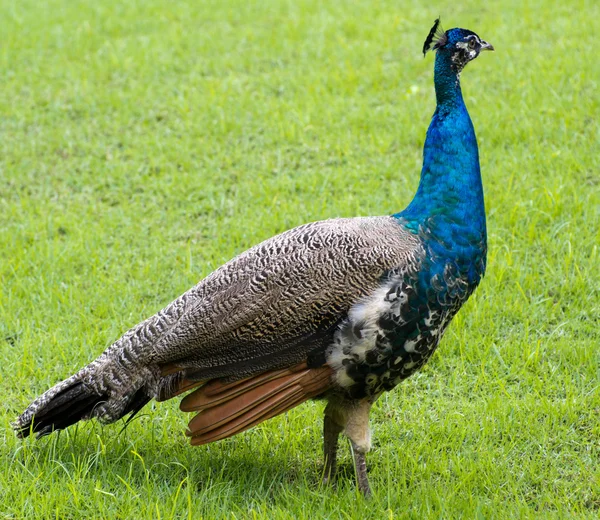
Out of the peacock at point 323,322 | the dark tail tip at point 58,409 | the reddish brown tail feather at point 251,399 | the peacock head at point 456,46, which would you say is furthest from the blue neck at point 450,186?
the dark tail tip at point 58,409

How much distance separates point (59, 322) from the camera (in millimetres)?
5508

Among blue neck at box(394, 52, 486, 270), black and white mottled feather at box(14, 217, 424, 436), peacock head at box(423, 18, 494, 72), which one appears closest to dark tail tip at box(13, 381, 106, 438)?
black and white mottled feather at box(14, 217, 424, 436)

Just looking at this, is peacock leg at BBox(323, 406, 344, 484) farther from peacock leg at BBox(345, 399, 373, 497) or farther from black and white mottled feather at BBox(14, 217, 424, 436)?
black and white mottled feather at BBox(14, 217, 424, 436)

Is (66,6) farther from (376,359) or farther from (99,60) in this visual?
(376,359)

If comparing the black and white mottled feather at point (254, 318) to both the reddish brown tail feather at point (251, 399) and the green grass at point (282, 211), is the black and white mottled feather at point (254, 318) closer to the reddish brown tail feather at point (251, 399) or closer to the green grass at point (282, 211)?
the reddish brown tail feather at point (251, 399)

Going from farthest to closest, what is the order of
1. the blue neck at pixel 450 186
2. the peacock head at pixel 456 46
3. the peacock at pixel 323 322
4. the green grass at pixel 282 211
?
1. the peacock head at pixel 456 46
2. the green grass at pixel 282 211
3. the blue neck at pixel 450 186
4. the peacock at pixel 323 322

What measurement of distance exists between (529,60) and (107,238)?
13.6 ft

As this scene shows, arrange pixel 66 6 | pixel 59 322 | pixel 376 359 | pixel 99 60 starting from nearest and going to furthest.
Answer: pixel 376 359
pixel 59 322
pixel 99 60
pixel 66 6

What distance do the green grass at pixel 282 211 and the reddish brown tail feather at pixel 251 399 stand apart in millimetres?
274

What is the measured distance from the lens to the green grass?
4.24 meters

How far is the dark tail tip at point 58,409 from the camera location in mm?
4293

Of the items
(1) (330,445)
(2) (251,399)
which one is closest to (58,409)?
(2) (251,399)

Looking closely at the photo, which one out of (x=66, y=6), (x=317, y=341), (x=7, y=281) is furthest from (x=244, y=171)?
(x=66, y=6)

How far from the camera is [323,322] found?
3.96 metres
